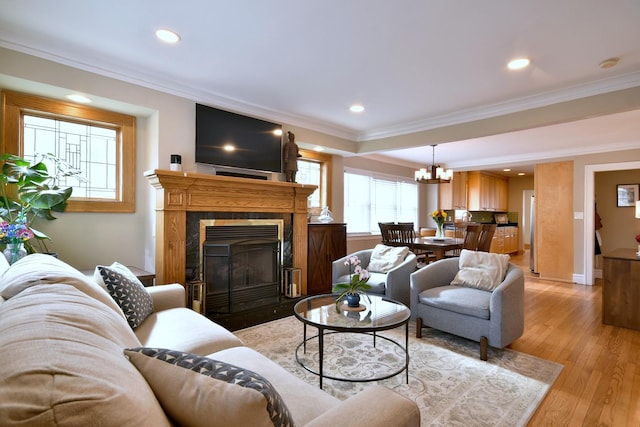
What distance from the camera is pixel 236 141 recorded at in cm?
373

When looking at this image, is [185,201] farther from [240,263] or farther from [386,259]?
[386,259]

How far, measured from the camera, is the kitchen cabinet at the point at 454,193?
25.4 feet

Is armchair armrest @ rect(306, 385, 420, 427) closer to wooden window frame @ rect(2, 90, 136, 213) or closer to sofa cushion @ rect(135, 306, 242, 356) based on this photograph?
sofa cushion @ rect(135, 306, 242, 356)

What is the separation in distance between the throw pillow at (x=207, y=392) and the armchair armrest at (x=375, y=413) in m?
0.22

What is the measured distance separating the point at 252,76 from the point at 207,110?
0.74m

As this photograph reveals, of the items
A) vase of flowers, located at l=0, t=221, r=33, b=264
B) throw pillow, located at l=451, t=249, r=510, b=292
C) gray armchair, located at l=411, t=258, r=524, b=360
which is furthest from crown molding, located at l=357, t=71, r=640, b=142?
vase of flowers, located at l=0, t=221, r=33, b=264

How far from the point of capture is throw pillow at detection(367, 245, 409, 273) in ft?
12.4

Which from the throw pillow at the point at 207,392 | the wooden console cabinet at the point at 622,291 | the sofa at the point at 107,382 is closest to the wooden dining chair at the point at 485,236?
the wooden console cabinet at the point at 622,291

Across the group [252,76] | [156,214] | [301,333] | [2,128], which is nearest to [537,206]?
[301,333]

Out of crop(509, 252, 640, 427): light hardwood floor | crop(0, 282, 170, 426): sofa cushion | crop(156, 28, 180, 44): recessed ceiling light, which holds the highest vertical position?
crop(156, 28, 180, 44): recessed ceiling light

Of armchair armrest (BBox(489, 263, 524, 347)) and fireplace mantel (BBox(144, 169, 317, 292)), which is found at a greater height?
fireplace mantel (BBox(144, 169, 317, 292))

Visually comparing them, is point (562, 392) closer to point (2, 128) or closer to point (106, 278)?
point (106, 278)

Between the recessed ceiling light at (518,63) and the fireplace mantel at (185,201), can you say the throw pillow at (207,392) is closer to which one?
the fireplace mantel at (185,201)

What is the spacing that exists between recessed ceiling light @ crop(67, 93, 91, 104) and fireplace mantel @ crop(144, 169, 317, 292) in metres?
0.83
